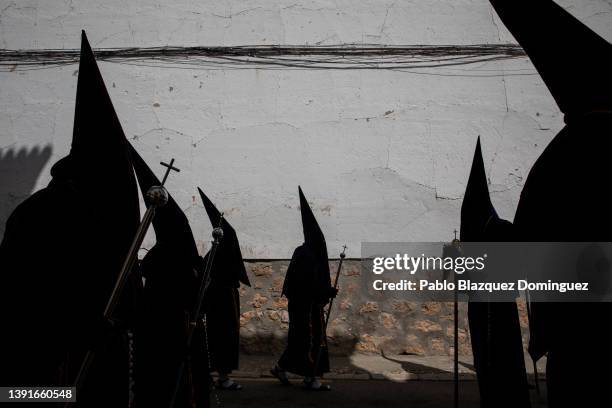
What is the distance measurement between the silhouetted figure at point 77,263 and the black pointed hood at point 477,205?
3062 millimetres

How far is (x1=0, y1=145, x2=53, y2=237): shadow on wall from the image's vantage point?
31.6 ft

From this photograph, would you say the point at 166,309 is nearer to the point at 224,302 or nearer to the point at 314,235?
the point at 224,302

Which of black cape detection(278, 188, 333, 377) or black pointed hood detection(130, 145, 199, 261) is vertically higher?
black pointed hood detection(130, 145, 199, 261)

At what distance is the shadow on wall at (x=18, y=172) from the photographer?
379 inches

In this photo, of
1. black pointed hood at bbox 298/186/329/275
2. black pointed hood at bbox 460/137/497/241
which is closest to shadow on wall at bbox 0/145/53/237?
black pointed hood at bbox 298/186/329/275

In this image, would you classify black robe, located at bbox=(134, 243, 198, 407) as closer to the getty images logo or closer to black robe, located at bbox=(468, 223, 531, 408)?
black robe, located at bbox=(468, 223, 531, 408)

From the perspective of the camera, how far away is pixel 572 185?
2412 millimetres

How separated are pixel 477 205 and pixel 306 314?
3139 mm

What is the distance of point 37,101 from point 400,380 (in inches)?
321

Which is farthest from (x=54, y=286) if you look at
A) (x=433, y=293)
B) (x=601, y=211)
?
(x=433, y=293)

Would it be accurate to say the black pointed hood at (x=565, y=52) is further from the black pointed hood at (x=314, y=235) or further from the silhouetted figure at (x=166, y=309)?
the black pointed hood at (x=314, y=235)

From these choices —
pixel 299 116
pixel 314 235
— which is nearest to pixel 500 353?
pixel 314 235

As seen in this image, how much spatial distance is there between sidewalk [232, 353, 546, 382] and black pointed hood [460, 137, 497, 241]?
10.3 feet

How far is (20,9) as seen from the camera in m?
10.5
